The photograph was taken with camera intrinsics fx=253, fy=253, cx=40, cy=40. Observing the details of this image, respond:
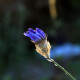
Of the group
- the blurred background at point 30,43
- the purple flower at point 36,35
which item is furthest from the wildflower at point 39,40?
the blurred background at point 30,43

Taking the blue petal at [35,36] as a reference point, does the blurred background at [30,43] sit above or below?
above

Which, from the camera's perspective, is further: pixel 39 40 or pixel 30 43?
pixel 30 43

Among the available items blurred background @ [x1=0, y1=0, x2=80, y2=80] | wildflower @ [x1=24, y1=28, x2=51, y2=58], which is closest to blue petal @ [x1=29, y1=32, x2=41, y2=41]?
wildflower @ [x1=24, y1=28, x2=51, y2=58]

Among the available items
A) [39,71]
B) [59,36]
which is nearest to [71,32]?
[59,36]

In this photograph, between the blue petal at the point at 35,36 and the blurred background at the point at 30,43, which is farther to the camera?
the blurred background at the point at 30,43

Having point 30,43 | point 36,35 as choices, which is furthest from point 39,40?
point 30,43

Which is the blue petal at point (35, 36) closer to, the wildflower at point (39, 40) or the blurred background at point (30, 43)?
the wildflower at point (39, 40)

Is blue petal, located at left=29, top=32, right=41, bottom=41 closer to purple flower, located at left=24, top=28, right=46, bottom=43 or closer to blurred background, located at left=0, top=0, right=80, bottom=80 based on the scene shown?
purple flower, located at left=24, top=28, right=46, bottom=43

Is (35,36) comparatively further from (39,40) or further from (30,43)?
(30,43)

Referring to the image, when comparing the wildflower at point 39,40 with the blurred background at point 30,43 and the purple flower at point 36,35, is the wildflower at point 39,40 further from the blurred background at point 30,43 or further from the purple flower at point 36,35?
the blurred background at point 30,43
